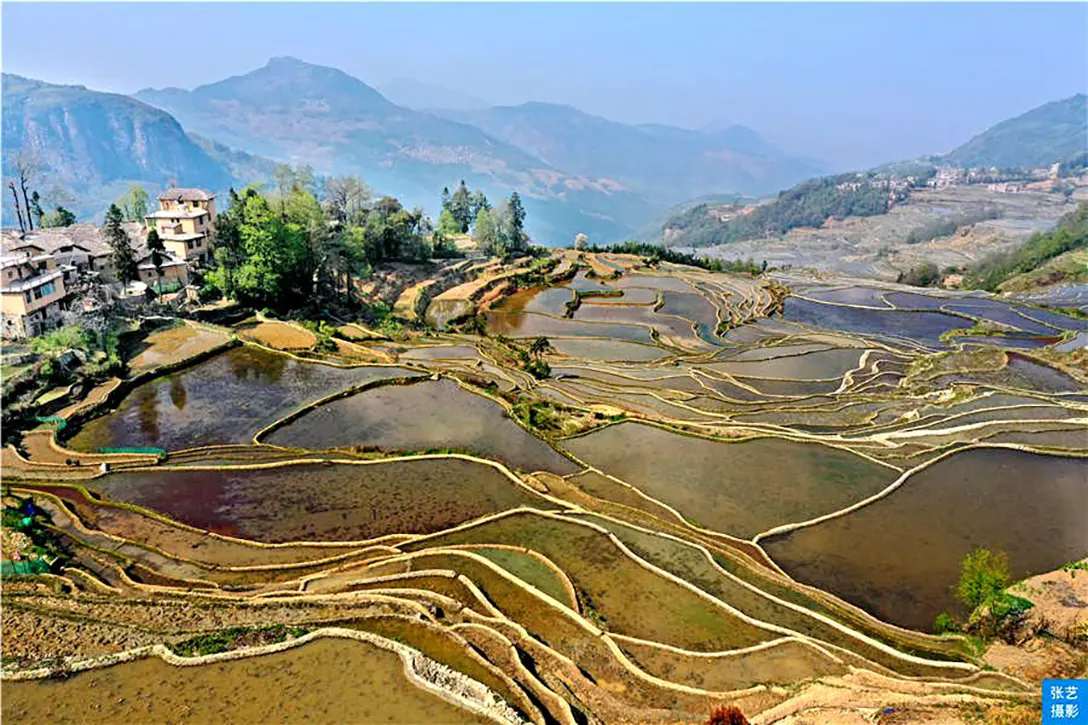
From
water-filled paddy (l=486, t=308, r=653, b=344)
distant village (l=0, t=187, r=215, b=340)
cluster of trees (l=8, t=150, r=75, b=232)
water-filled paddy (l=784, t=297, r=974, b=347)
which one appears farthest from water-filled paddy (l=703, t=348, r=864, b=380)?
cluster of trees (l=8, t=150, r=75, b=232)

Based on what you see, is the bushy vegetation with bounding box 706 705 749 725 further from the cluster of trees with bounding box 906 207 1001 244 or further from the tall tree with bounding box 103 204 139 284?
the cluster of trees with bounding box 906 207 1001 244

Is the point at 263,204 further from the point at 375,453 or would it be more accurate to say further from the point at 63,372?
the point at 375,453

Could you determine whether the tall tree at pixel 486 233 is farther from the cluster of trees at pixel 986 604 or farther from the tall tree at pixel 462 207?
the cluster of trees at pixel 986 604

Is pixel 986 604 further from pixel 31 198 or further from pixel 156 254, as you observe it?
pixel 31 198

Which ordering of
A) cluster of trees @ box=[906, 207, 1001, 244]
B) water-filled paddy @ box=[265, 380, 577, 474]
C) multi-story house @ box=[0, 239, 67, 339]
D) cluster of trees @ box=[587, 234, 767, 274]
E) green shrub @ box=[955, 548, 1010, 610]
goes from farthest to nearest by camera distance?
1. cluster of trees @ box=[906, 207, 1001, 244]
2. cluster of trees @ box=[587, 234, 767, 274]
3. multi-story house @ box=[0, 239, 67, 339]
4. water-filled paddy @ box=[265, 380, 577, 474]
5. green shrub @ box=[955, 548, 1010, 610]

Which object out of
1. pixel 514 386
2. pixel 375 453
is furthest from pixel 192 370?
pixel 514 386

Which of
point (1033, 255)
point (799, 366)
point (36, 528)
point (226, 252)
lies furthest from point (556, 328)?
point (1033, 255)
